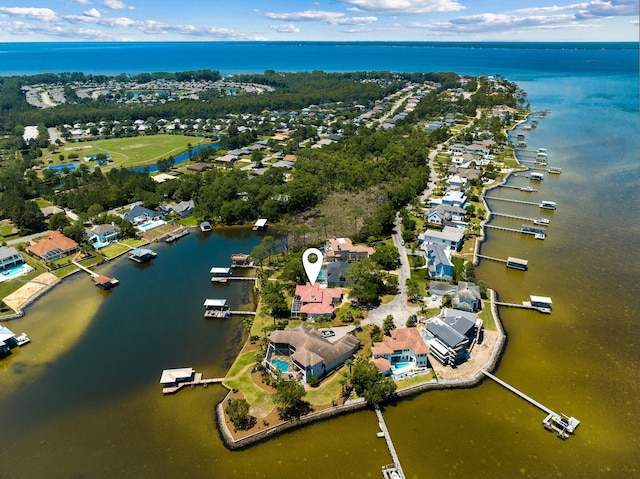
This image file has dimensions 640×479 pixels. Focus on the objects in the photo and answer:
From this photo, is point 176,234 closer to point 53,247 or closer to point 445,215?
point 53,247

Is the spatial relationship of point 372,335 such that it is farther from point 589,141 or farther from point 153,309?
point 589,141

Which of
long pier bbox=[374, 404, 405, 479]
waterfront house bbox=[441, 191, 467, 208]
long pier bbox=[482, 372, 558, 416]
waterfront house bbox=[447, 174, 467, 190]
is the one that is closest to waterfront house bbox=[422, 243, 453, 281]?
long pier bbox=[482, 372, 558, 416]

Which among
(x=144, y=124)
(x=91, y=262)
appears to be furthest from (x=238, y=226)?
(x=144, y=124)

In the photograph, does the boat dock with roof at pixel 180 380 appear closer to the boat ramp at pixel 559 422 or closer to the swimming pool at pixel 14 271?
the boat ramp at pixel 559 422

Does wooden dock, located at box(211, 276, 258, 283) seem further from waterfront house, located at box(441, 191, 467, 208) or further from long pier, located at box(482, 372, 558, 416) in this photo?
waterfront house, located at box(441, 191, 467, 208)

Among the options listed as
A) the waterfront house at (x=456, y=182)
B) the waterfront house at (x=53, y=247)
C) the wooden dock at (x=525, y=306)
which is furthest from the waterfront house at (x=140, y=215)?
the waterfront house at (x=456, y=182)
